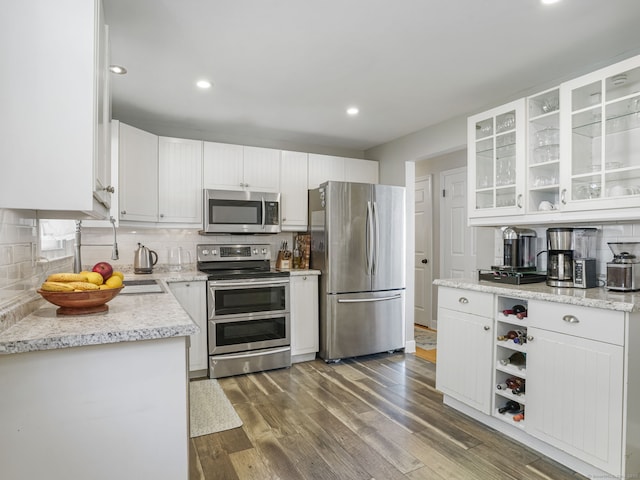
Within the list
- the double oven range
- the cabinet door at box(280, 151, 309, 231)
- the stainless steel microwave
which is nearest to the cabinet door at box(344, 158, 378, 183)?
the cabinet door at box(280, 151, 309, 231)

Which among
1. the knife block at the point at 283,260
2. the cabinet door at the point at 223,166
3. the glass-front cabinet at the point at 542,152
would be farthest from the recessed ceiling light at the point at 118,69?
the glass-front cabinet at the point at 542,152

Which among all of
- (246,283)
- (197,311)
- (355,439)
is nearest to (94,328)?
(355,439)

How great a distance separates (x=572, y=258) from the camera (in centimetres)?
232

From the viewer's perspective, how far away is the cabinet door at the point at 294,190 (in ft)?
13.2

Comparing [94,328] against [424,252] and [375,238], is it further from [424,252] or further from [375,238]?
[424,252]

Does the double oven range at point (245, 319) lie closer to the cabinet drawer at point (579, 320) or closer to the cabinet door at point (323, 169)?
the cabinet door at point (323, 169)

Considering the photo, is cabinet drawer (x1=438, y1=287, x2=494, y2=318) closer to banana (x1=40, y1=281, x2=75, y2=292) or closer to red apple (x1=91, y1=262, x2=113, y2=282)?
red apple (x1=91, y1=262, x2=113, y2=282)

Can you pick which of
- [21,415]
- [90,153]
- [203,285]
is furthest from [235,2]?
[203,285]

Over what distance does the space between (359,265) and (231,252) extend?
1330mm

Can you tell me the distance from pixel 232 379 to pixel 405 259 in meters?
2.13

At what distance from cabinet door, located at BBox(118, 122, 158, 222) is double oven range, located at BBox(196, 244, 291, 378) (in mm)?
665

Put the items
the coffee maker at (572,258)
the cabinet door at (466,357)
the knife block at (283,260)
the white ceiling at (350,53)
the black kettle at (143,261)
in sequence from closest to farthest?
1. the white ceiling at (350,53)
2. the coffee maker at (572,258)
3. the cabinet door at (466,357)
4. the black kettle at (143,261)
5. the knife block at (283,260)

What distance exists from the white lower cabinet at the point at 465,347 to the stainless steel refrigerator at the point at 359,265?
1151 millimetres

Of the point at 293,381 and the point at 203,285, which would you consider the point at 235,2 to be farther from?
the point at 293,381
